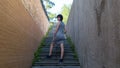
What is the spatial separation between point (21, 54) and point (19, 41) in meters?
0.38

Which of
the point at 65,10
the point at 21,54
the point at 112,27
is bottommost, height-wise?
the point at 21,54

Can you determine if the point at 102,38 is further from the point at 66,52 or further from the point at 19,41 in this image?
the point at 66,52

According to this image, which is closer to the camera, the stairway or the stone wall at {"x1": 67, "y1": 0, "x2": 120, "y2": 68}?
the stone wall at {"x1": 67, "y1": 0, "x2": 120, "y2": 68}

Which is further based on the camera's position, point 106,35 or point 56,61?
point 56,61

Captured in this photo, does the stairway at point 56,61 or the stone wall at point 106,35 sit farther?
the stairway at point 56,61

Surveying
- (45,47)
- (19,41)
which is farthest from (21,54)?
(45,47)

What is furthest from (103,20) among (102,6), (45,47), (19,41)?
(45,47)

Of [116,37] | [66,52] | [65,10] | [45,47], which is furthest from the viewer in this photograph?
[65,10]

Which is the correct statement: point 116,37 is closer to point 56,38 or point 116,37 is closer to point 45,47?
point 56,38

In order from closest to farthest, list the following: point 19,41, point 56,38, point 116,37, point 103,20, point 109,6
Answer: point 116,37, point 109,6, point 103,20, point 19,41, point 56,38

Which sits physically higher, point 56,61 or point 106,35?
point 106,35

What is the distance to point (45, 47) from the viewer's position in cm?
1079

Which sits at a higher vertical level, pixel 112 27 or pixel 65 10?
pixel 65 10

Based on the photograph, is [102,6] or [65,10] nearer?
[102,6]
